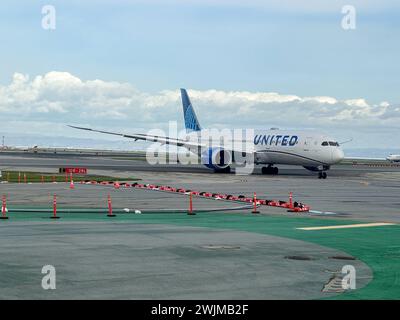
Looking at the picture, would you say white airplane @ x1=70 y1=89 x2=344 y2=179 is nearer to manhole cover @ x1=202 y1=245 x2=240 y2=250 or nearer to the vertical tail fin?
the vertical tail fin

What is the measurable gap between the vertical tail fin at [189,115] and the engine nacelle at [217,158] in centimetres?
1075

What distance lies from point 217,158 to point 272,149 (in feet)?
20.8

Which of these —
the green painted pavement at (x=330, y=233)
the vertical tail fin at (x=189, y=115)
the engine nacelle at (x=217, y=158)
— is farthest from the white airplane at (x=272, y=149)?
the green painted pavement at (x=330, y=233)

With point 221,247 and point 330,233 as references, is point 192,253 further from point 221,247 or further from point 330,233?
point 330,233

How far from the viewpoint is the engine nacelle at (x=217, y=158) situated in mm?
76438

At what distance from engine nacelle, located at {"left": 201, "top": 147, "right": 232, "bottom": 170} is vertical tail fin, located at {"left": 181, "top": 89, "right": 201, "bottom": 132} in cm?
1075

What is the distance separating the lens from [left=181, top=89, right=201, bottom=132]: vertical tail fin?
88025 millimetres

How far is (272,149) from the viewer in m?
74.9

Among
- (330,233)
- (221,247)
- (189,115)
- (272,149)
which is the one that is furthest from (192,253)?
(189,115)

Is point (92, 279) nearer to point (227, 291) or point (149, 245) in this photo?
point (227, 291)

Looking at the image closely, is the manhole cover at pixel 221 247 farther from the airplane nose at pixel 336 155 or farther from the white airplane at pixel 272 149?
the airplane nose at pixel 336 155

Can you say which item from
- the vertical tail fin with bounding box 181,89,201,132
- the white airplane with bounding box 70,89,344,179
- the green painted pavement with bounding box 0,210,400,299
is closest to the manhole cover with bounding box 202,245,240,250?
the green painted pavement with bounding box 0,210,400,299
